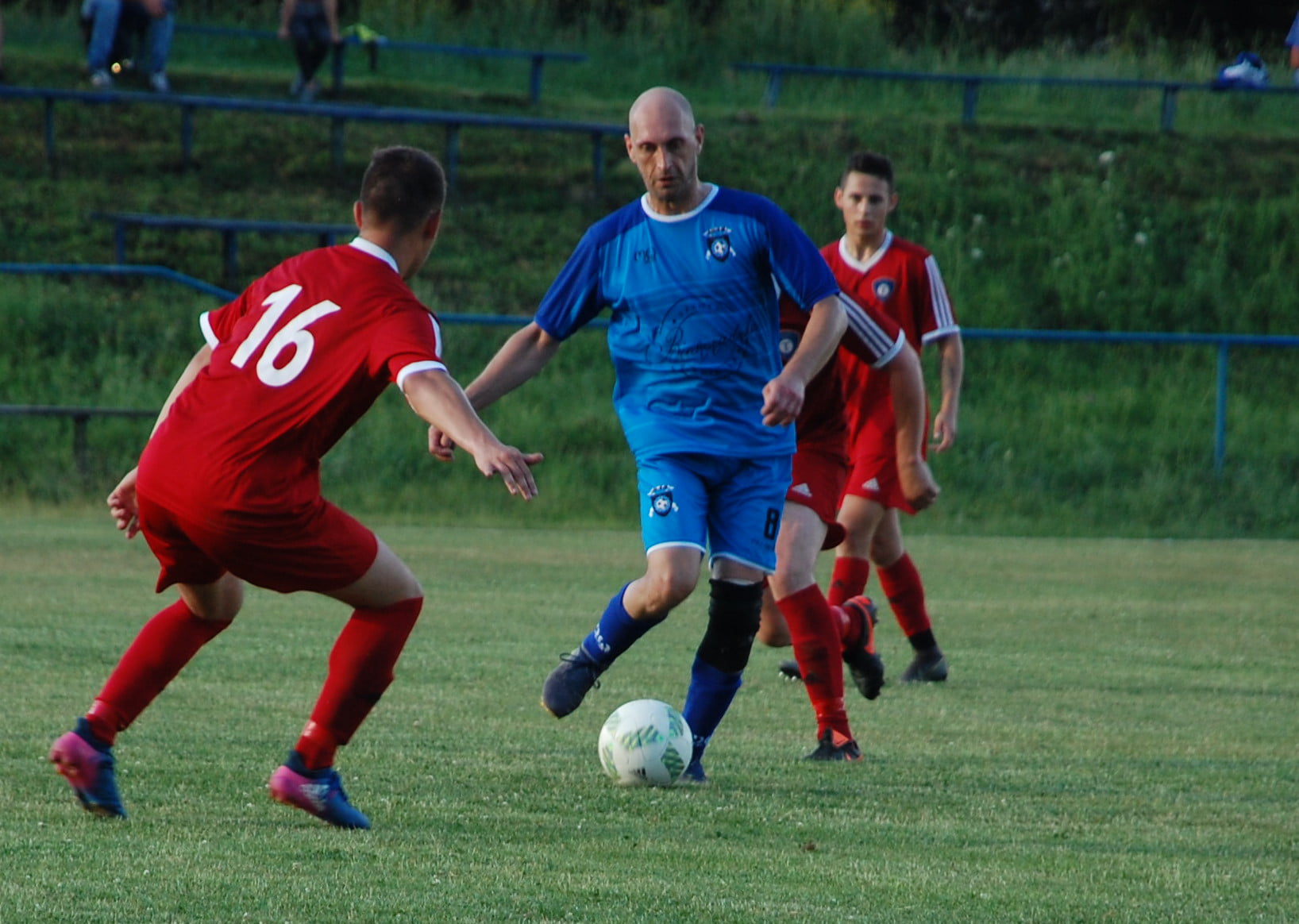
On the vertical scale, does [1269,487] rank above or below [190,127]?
below

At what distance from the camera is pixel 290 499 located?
13.7 feet

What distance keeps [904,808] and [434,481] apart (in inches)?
451

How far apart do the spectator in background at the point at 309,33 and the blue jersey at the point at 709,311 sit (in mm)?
17714

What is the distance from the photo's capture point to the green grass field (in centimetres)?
371

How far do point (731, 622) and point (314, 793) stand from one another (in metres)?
1.47

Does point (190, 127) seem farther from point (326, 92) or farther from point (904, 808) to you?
point (904, 808)

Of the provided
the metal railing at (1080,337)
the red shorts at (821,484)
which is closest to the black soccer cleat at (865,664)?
the red shorts at (821,484)

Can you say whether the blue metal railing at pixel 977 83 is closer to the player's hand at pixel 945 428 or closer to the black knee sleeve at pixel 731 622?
the player's hand at pixel 945 428

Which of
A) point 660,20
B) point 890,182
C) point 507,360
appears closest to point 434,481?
point 890,182

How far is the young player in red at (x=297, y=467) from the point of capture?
4.14 metres

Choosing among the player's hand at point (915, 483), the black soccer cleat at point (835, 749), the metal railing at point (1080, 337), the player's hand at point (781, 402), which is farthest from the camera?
the metal railing at point (1080, 337)

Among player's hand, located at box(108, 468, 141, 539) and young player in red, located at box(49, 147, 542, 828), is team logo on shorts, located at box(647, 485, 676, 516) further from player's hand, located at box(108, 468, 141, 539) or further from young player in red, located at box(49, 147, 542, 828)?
player's hand, located at box(108, 468, 141, 539)

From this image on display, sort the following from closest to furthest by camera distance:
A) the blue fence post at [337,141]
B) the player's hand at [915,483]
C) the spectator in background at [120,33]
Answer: the player's hand at [915,483] → the blue fence post at [337,141] → the spectator in background at [120,33]

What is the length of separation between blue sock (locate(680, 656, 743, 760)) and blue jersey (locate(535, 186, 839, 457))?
0.66 meters
